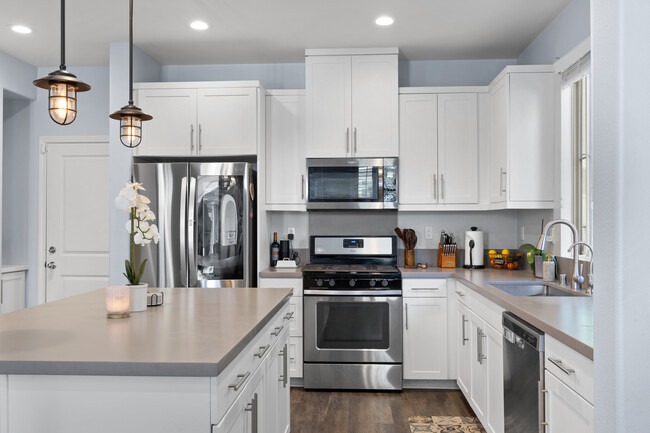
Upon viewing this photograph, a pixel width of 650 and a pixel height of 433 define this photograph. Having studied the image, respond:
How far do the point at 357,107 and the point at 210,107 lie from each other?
3.86 ft

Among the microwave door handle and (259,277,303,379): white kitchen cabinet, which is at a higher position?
the microwave door handle

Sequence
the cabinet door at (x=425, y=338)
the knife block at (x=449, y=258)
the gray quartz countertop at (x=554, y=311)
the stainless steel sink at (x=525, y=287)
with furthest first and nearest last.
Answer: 1. the knife block at (x=449, y=258)
2. the cabinet door at (x=425, y=338)
3. the stainless steel sink at (x=525, y=287)
4. the gray quartz countertop at (x=554, y=311)

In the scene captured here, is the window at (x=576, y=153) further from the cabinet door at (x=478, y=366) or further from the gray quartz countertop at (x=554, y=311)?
the cabinet door at (x=478, y=366)

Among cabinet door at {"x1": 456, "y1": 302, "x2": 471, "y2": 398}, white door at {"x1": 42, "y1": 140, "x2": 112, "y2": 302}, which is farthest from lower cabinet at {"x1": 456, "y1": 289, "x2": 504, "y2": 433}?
white door at {"x1": 42, "y1": 140, "x2": 112, "y2": 302}

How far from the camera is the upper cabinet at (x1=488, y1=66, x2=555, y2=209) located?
3482 mm

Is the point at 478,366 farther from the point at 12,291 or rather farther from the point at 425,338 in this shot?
the point at 12,291

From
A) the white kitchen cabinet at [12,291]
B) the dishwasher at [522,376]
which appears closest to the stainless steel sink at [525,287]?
the dishwasher at [522,376]

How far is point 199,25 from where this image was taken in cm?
362

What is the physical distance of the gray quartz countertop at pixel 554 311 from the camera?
1.64 meters

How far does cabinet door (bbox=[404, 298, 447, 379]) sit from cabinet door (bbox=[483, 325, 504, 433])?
937mm

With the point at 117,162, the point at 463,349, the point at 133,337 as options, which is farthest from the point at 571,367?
the point at 117,162

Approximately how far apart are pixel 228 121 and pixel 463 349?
246 centimetres

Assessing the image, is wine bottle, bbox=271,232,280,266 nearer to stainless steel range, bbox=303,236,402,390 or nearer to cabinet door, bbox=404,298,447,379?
stainless steel range, bbox=303,236,402,390

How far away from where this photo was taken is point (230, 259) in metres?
3.79
